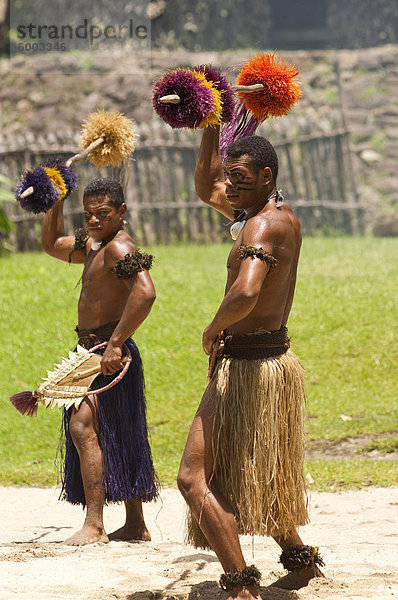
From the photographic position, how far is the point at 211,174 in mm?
4090

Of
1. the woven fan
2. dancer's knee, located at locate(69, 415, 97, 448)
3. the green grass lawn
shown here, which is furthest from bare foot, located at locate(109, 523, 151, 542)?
the green grass lawn

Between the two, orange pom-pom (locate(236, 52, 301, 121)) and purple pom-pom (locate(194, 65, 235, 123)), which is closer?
orange pom-pom (locate(236, 52, 301, 121))

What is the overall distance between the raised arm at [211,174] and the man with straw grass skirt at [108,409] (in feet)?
2.19

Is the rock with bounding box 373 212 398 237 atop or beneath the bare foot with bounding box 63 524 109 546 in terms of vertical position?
atop

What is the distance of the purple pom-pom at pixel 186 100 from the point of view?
3775 mm

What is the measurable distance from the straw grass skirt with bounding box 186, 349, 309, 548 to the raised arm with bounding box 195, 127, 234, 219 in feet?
2.71

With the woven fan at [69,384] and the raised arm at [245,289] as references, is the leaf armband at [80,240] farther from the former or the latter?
the raised arm at [245,289]

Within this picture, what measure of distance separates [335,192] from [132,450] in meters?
11.4

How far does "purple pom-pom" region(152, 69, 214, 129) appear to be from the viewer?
378 cm

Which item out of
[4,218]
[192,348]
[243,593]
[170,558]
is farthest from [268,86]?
[4,218]

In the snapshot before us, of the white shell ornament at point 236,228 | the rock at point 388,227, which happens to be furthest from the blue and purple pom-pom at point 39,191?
the rock at point 388,227

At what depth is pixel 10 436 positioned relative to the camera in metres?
7.93

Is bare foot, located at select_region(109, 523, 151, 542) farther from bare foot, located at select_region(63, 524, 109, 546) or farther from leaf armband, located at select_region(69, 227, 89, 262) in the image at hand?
leaf armband, located at select_region(69, 227, 89, 262)

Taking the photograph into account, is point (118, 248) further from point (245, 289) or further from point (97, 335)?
point (245, 289)
